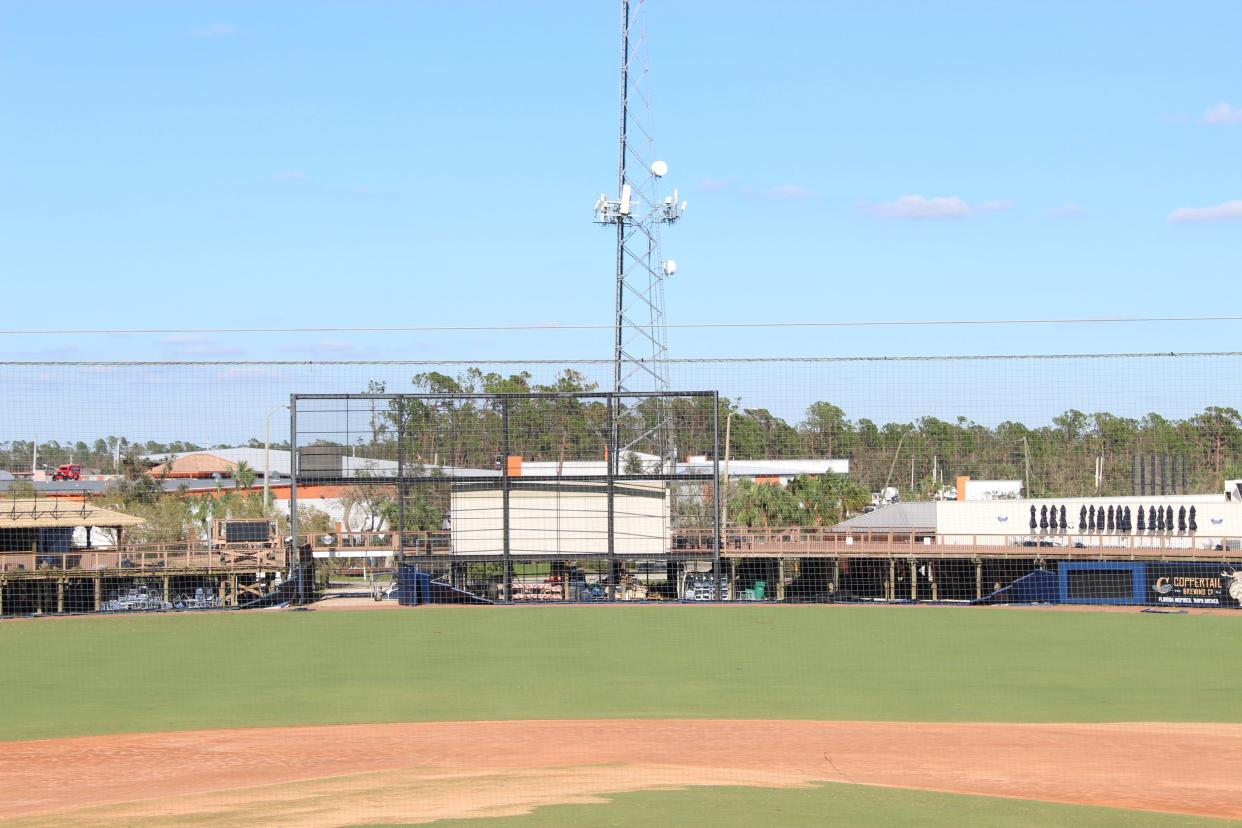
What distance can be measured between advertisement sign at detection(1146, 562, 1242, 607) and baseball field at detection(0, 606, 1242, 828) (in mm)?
7610

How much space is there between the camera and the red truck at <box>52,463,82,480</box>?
24.5 meters

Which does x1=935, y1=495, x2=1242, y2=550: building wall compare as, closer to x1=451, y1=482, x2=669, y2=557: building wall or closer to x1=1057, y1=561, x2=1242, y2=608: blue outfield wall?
x1=1057, y1=561, x2=1242, y2=608: blue outfield wall

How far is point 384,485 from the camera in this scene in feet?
91.8

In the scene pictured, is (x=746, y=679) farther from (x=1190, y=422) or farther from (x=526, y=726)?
(x=1190, y=422)

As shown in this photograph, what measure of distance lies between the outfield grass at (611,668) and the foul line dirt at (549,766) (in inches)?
33.6

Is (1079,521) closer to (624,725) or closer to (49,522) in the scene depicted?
(624,725)

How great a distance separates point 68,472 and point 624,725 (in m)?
16.0

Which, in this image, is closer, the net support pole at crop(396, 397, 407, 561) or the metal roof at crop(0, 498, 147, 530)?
the metal roof at crop(0, 498, 147, 530)

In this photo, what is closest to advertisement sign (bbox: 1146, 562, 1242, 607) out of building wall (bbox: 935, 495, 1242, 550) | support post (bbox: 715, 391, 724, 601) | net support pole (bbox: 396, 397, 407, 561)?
building wall (bbox: 935, 495, 1242, 550)

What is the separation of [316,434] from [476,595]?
5367 millimetres

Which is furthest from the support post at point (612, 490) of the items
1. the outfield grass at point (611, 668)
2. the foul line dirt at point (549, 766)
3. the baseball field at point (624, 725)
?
the foul line dirt at point (549, 766)

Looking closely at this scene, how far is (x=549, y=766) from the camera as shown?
453 inches

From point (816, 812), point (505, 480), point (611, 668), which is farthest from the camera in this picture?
point (505, 480)

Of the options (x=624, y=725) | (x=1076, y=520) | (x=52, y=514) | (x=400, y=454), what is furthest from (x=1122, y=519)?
(x=52, y=514)
